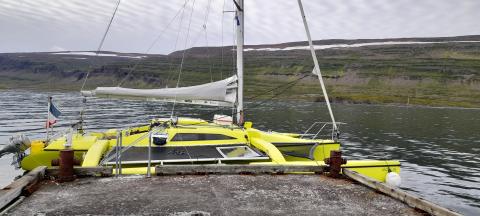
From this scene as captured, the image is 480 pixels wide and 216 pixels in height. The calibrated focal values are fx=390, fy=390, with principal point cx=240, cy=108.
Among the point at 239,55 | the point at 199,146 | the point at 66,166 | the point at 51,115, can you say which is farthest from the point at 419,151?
the point at 66,166

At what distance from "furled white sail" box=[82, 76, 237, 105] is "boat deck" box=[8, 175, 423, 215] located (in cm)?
938

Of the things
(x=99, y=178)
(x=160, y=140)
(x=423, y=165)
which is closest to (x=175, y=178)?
(x=99, y=178)

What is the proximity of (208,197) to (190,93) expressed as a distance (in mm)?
11825

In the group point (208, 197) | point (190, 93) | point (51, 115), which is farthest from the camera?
point (190, 93)

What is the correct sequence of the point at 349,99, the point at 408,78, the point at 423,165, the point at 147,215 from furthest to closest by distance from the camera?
the point at 408,78 < the point at 349,99 < the point at 423,165 < the point at 147,215

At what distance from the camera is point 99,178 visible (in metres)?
11.6

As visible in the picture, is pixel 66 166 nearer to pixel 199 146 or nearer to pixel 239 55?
pixel 199 146

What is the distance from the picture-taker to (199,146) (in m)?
19.1

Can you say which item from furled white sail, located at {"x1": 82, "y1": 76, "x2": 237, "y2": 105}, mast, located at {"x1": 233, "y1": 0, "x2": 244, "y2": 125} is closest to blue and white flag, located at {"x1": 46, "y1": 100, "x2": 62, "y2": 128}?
furled white sail, located at {"x1": 82, "y1": 76, "x2": 237, "y2": 105}

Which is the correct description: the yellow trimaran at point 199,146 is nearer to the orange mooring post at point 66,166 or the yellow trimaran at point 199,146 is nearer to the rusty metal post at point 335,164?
the rusty metal post at point 335,164

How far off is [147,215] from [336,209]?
440 cm

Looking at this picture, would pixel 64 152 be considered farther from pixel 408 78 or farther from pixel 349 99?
pixel 408 78

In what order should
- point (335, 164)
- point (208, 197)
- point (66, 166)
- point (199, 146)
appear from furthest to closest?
1. point (199, 146)
2. point (335, 164)
3. point (66, 166)
4. point (208, 197)

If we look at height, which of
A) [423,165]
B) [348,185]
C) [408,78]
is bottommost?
[423,165]
